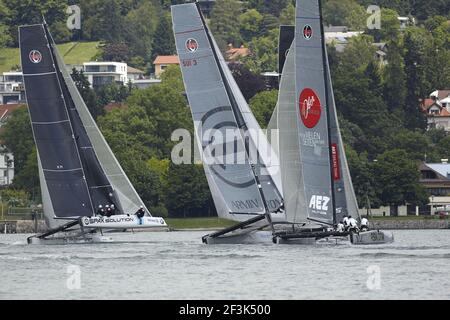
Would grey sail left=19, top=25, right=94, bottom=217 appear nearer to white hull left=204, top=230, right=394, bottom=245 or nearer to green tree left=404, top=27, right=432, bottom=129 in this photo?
white hull left=204, top=230, right=394, bottom=245

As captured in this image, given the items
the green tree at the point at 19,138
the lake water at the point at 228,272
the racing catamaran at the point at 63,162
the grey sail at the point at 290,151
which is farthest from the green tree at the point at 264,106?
the grey sail at the point at 290,151

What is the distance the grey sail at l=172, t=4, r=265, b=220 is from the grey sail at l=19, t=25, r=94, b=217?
5562mm

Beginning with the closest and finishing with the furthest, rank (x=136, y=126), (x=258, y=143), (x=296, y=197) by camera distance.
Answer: (x=296, y=197)
(x=258, y=143)
(x=136, y=126)

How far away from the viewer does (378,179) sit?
10712 centimetres

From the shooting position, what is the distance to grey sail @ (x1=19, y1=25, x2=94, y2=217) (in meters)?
71.8

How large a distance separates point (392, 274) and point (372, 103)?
81.3 metres

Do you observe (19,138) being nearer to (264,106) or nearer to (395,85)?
(264,106)

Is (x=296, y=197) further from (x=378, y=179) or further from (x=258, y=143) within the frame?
(x=378, y=179)

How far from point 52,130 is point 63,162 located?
1.27 metres

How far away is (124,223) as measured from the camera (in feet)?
230

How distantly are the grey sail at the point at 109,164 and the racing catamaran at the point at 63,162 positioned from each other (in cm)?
4

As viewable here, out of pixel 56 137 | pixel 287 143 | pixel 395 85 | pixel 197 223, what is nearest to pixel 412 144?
pixel 197 223

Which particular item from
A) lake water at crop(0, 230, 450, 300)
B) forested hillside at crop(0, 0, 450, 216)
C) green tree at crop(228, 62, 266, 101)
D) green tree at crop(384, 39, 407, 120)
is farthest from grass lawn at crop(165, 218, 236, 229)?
green tree at crop(384, 39, 407, 120)
